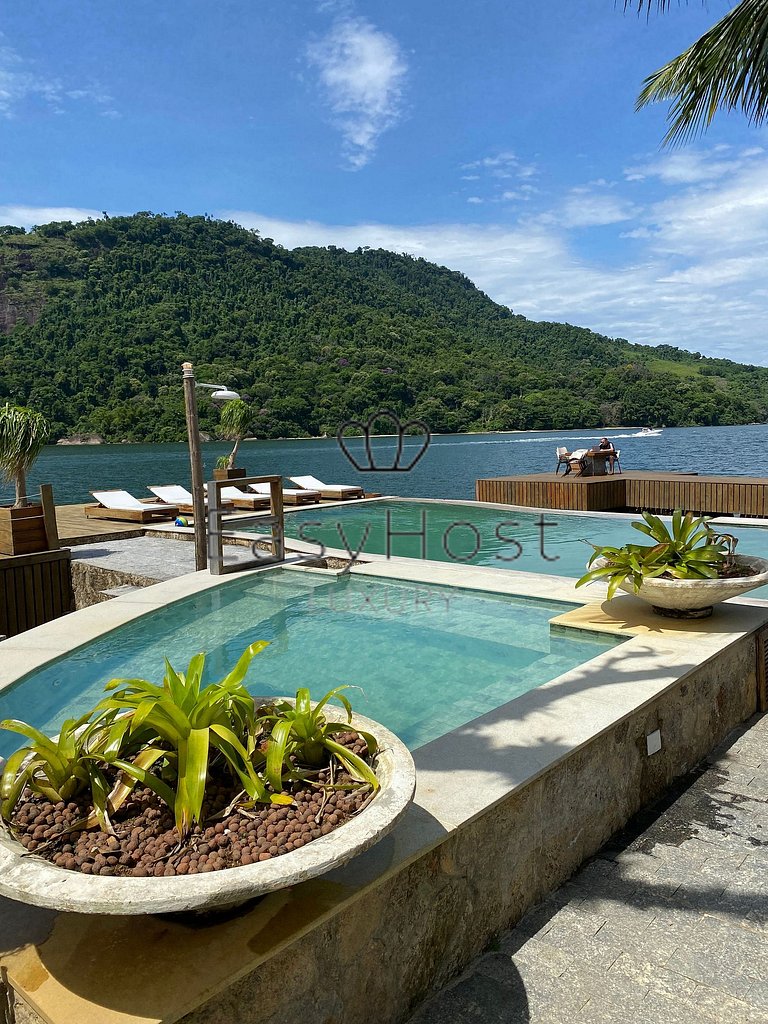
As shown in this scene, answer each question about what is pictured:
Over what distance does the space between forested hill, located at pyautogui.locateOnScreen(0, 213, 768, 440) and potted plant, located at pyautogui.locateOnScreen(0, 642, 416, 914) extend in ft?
108

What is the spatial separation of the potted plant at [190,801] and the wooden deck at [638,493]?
11.1m

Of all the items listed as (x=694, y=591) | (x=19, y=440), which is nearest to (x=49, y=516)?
(x=19, y=440)

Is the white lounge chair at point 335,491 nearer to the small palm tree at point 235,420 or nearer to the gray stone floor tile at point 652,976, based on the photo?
the small palm tree at point 235,420

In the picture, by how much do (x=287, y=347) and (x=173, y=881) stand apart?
5818 cm

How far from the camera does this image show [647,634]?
159 inches

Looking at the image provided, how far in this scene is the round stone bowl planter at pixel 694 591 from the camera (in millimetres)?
3898

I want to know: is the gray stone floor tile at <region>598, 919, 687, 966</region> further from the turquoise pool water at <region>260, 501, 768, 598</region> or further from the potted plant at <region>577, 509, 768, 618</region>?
the turquoise pool water at <region>260, 501, 768, 598</region>

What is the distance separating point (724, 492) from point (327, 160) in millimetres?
41592

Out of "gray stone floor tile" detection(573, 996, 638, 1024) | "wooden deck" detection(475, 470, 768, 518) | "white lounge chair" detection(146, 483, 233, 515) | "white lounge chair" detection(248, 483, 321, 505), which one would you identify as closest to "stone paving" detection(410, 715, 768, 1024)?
"gray stone floor tile" detection(573, 996, 638, 1024)

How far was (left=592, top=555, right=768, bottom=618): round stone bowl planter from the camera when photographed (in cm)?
390

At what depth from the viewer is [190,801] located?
1.61 meters

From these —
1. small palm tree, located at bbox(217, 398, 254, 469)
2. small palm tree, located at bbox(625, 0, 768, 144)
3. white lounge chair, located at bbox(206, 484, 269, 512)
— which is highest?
small palm tree, located at bbox(625, 0, 768, 144)

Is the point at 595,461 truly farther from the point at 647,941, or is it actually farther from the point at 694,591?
the point at 647,941

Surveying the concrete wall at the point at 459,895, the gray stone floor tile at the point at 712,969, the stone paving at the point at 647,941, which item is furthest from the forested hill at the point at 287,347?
the gray stone floor tile at the point at 712,969
